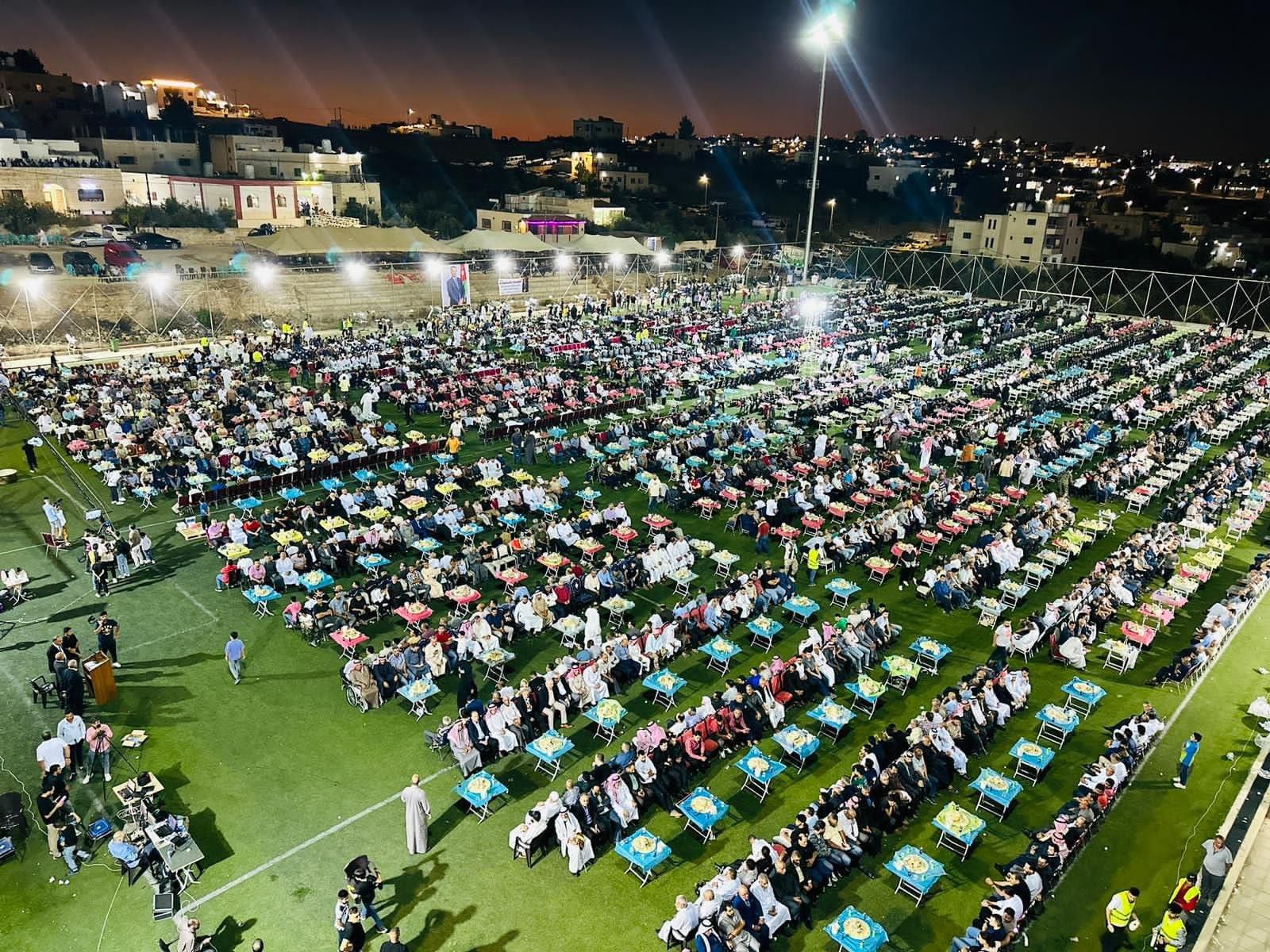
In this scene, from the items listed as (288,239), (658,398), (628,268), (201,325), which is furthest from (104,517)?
(628,268)

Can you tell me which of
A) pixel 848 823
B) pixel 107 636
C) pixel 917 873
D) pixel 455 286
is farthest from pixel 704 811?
pixel 455 286

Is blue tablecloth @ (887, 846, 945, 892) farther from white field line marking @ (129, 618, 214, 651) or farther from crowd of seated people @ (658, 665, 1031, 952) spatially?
white field line marking @ (129, 618, 214, 651)

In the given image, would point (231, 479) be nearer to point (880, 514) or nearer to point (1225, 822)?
point (880, 514)

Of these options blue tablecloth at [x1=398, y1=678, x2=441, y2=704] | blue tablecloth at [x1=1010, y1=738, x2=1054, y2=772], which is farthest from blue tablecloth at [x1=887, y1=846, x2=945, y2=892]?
blue tablecloth at [x1=398, y1=678, x2=441, y2=704]

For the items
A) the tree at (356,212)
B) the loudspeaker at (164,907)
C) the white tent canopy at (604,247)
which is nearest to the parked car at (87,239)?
the tree at (356,212)

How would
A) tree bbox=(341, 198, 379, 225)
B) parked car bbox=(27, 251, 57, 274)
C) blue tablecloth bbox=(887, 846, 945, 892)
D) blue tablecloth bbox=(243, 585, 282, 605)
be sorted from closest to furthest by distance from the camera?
blue tablecloth bbox=(887, 846, 945, 892) < blue tablecloth bbox=(243, 585, 282, 605) < parked car bbox=(27, 251, 57, 274) < tree bbox=(341, 198, 379, 225)

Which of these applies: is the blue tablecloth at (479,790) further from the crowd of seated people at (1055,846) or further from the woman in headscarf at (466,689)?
the crowd of seated people at (1055,846)

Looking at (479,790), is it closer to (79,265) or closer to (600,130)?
(79,265)
